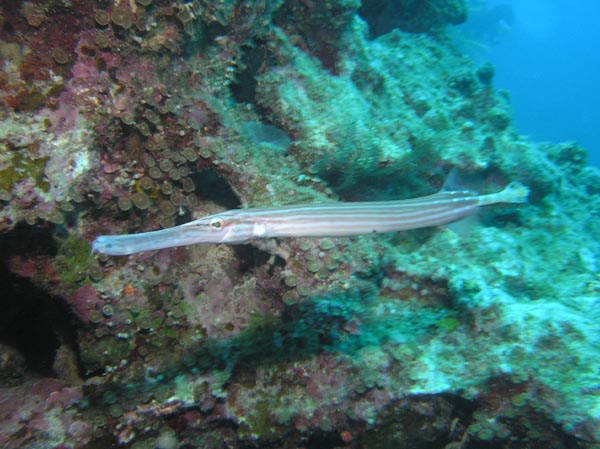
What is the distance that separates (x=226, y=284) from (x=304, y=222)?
1842mm

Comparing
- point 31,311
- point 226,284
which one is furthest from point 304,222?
point 31,311

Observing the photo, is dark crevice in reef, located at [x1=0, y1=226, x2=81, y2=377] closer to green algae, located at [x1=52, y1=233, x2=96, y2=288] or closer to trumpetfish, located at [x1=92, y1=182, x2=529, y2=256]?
green algae, located at [x1=52, y1=233, x2=96, y2=288]

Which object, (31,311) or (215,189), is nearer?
(31,311)

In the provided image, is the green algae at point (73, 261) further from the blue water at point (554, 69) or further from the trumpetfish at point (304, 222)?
the blue water at point (554, 69)

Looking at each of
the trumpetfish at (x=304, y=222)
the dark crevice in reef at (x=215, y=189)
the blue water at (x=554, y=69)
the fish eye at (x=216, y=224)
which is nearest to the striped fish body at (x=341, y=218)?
the trumpetfish at (x=304, y=222)

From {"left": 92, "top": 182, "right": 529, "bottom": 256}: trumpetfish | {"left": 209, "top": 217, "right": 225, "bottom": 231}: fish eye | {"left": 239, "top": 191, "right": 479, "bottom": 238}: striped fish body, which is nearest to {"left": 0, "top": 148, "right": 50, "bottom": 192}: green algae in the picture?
{"left": 92, "top": 182, "right": 529, "bottom": 256}: trumpetfish

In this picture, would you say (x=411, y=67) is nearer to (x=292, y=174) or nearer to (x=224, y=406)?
(x=292, y=174)

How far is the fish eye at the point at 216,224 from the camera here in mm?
2926

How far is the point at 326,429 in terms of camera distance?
4.18 metres

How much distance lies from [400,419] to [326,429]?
931 mm

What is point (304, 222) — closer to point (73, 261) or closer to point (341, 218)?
point (341, 218)

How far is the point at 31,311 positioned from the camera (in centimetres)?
416

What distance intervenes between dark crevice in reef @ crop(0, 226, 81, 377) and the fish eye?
1.60 m

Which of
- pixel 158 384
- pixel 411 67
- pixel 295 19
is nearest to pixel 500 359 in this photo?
pixel 158 384
